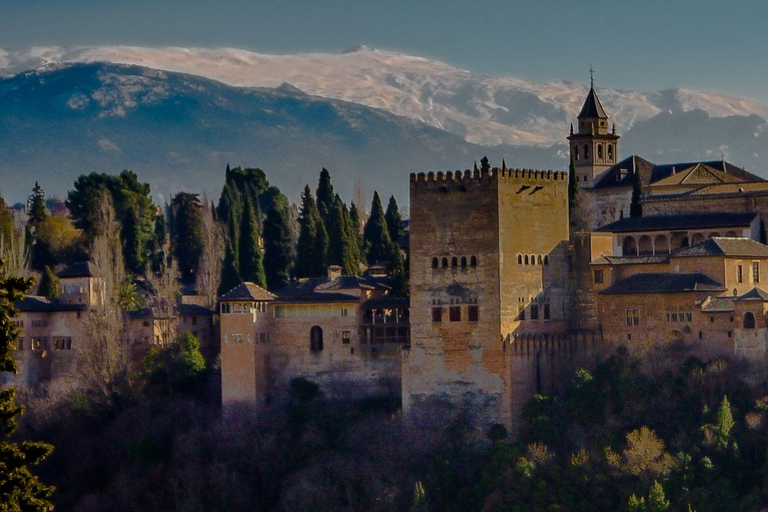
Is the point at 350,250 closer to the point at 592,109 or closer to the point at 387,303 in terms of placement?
the point at 387,303

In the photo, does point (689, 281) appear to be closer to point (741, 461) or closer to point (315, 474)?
point (741, 461)

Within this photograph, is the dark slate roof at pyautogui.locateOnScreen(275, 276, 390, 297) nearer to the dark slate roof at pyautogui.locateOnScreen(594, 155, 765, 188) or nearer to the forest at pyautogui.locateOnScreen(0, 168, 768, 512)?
the forest at pyautogui.locateOnScreen(0, 168, 768, 512)

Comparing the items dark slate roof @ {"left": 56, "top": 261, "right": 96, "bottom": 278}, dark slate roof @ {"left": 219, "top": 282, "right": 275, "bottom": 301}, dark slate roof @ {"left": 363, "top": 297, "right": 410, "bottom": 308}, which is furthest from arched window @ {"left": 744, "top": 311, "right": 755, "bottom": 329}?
dark slate roof @ {"left": 56, "top": 261, "right": 96, "bottom": 278}

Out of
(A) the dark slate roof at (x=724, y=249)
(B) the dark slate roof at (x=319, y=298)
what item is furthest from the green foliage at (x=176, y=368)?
(A) the dark slate roof at (x=724, y=249)

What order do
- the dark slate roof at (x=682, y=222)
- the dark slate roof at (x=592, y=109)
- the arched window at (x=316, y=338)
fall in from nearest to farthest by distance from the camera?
the arched window at (x=316, y=338) → the dark slate roof at (x=682, y=222) → the dark slate roof at (x=592, y=109)

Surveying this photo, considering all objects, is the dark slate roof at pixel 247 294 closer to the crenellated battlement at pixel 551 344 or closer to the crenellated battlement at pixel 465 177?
the crenellated battlement at pixel 465 177
